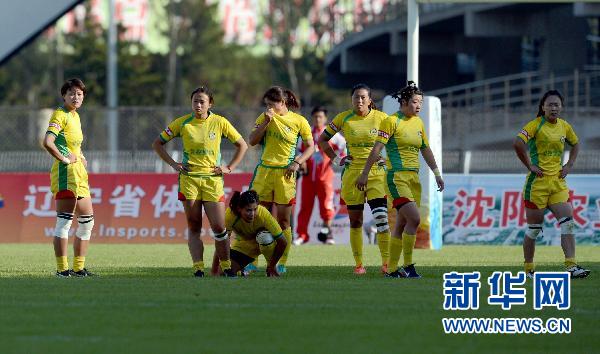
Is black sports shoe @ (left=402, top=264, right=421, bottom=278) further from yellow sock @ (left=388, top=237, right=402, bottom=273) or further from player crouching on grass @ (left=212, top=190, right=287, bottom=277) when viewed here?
player crouching on grass @ (left=212, top=190, right=287, bottom=277)

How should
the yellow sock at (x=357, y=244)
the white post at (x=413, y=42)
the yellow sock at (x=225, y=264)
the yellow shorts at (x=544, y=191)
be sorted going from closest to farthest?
the yellow shorts at (x=544, y=191) → the yellow sock at (x=225, y=264) → the yellow sock at (x=357, y=244) → the white post at (x=413, y=42)

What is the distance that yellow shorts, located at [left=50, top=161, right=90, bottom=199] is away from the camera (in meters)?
15.2

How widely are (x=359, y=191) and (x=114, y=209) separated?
32.2 feet

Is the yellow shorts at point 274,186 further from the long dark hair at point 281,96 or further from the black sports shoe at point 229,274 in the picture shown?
the black sports shoe at point 229,274

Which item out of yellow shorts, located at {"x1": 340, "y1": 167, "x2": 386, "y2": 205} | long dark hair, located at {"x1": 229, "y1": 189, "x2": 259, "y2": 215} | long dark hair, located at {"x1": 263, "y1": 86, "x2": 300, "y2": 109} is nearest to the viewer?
long dark hair, located at {"x1": 229, "y1": 189, "x2": 259, "y2": 215}

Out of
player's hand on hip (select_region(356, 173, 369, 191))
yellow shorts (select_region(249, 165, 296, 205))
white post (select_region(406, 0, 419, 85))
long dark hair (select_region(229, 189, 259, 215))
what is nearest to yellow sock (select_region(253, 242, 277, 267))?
long dark hair (select_region(229, 189, 259, 215))

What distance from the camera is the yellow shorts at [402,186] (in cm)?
1500

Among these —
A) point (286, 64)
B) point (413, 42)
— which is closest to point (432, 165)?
point (413, 42)

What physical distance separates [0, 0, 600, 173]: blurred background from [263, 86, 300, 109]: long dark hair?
37.9 ft

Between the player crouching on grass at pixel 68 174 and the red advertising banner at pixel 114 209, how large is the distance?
908cm

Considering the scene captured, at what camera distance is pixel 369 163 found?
15.1m

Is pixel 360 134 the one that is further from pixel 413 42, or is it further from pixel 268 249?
pixel 413 42

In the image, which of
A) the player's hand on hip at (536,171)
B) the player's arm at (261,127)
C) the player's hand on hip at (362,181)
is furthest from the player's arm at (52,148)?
the player's hand on hip at (536,171)

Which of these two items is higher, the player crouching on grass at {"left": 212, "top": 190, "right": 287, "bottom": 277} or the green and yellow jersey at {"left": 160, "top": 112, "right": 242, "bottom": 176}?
the green and yellow jersey at {"left": 160, "top": 112, "right": 242, "bottom": 176}
